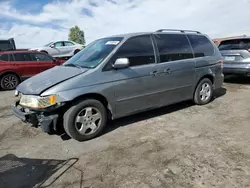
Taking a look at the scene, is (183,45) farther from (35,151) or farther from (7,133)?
(7,133)

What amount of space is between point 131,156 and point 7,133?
2.55 metres

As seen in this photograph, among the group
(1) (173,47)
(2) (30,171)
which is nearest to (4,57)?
(1) (173,47)

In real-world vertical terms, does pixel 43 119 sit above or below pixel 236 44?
below

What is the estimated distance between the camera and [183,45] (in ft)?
17.2

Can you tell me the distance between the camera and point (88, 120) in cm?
392

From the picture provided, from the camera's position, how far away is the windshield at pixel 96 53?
4.21 m

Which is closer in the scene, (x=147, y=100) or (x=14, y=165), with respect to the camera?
(x=14, y=165)

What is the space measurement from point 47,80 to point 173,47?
2690 millimetres

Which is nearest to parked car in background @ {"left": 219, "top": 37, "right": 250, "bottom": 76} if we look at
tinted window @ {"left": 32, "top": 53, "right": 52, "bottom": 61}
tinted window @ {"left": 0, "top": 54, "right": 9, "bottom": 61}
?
tinted window @ {"left": 32, "top": 53, "right": 52, "bottom": 61}

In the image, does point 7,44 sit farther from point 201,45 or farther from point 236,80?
point 236,80

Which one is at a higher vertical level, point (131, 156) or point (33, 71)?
point (33, 71)

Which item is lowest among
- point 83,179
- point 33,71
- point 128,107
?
point 83,179

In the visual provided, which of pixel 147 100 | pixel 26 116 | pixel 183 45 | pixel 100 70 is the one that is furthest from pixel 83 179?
pixel 183 45

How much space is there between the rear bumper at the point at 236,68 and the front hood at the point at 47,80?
5.58 meters
